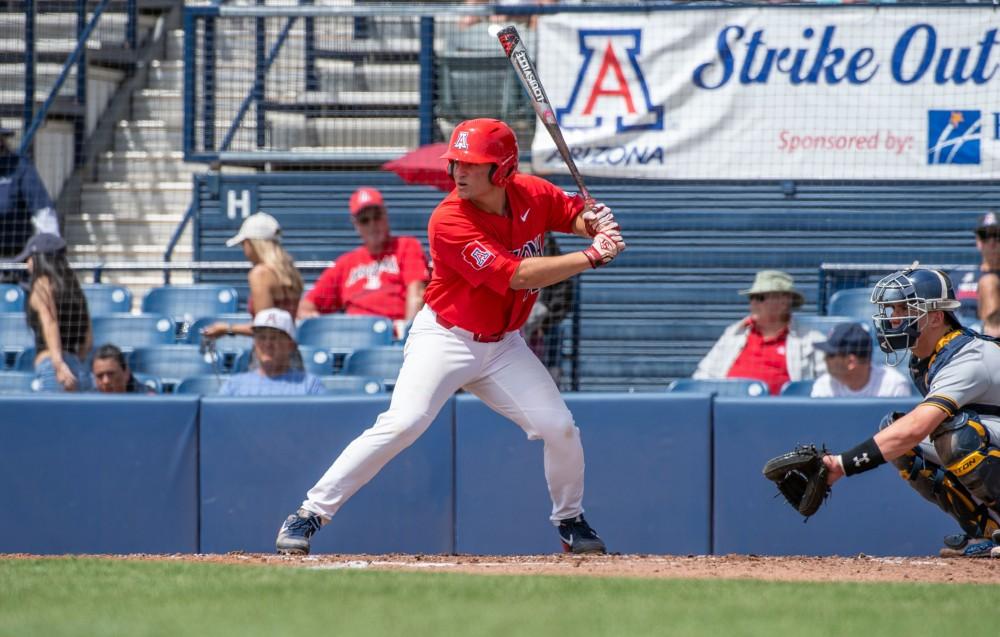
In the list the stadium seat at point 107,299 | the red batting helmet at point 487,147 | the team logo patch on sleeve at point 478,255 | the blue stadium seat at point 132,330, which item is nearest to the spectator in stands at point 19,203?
the stadium seat at point 107,299

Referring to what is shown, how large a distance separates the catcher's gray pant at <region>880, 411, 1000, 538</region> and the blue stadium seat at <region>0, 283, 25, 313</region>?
18.9ft

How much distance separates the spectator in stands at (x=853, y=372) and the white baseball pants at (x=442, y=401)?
201 cm

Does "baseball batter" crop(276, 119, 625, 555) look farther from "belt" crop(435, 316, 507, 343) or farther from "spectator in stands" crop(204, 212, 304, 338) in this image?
"spectator in stands" crop(204, 212, 304, 338)

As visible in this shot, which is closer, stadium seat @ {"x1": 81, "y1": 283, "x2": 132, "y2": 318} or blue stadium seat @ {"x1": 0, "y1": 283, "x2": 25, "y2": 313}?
blue stadium seat @ {"x1": 0, "y1": 283, "x2": 25, "y2": 313}

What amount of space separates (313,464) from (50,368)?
1.99 meters

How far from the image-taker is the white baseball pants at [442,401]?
5527mm

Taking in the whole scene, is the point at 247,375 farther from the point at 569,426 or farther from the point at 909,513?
the point at 909,513

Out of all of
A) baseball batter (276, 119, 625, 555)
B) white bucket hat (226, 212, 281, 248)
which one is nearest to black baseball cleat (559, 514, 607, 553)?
baseball batter (276, 119, 625, 555)

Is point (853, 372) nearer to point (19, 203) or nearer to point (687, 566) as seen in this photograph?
point (687, 566)

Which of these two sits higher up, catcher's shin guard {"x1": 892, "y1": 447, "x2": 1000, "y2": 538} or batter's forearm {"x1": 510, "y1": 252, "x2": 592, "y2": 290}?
batter's forearm {"x1": 510, "y1": 252, "x2": 592, "y2": 290}

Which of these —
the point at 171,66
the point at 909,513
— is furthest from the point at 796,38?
the point at 171,66

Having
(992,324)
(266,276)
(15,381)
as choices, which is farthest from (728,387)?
(15,381)

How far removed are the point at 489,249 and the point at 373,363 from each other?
8.65 feet

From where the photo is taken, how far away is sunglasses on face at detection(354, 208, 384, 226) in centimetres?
856
